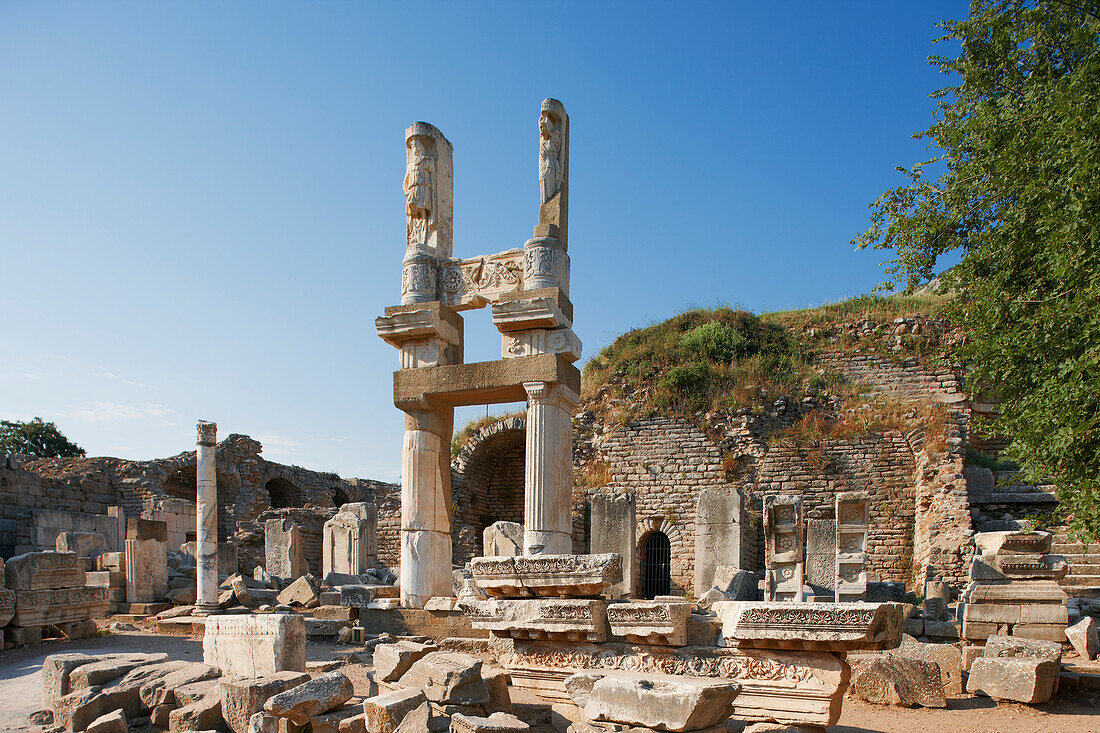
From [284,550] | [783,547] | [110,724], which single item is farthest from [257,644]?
[284,550]

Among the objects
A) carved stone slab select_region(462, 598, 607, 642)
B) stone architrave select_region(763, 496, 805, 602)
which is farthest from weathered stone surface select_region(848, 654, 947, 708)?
stone architrave select_region(763, 496, 805, 602)

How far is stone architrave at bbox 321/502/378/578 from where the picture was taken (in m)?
16.2

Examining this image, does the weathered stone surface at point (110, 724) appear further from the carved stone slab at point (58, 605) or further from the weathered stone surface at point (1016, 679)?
the weathered stone surface at point (1016, 679)

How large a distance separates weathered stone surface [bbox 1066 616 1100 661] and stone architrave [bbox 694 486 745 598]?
606 cm

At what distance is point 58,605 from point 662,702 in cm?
1033

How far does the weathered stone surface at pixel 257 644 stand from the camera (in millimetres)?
6355

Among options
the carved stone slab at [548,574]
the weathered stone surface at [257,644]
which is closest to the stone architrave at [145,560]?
the weathered stone surface at [257,644]

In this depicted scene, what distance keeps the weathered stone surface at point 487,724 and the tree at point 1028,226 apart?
5832 mm

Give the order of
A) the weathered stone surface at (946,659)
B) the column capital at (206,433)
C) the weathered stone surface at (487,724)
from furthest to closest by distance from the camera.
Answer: the column capital at (206,433)
the weathered stone surface at (946,659)
the weathered stone surface at (487,724)

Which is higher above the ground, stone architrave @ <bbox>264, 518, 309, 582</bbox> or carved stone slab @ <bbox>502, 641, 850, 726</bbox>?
carved stone slab @ <bbox>502, 641, 850, 726</bbox>

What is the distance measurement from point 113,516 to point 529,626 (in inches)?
672

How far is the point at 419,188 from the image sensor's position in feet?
33.8

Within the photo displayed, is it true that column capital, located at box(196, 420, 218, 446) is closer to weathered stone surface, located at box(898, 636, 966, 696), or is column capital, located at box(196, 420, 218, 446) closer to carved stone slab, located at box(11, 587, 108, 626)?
carved stone slab, located at box(11, 587, 108, 626)

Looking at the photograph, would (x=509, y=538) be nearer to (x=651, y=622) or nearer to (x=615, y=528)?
(x=615, y=528)
